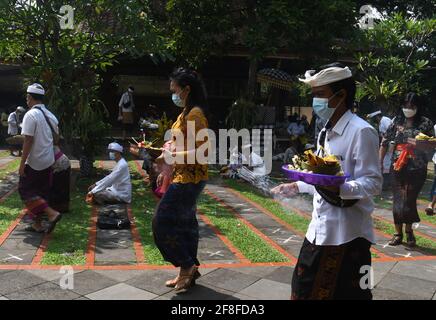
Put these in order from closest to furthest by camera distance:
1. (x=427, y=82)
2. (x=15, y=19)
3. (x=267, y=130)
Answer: (x=15, y=19)
(x=267, y=130)
(x=427, y=82)

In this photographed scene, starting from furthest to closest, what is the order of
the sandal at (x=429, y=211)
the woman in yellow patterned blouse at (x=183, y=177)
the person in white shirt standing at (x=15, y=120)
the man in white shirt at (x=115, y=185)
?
the person in white shirt standing at (x=15, y=120) < the sandal at (x=429, y=211) < the man in white shirt at (x=115, y=185) < the woman in yellow patterned blouse at (x=183, y=177)

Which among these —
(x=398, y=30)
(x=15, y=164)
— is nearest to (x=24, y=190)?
(x=15, y=164)

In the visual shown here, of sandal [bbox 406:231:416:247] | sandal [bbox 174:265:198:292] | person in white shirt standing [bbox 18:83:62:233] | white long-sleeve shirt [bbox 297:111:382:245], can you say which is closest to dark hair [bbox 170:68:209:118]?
sandal [bbox 174:265:198:292]

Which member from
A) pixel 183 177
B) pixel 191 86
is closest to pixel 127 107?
pixel 191 86

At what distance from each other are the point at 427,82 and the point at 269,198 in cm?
1504

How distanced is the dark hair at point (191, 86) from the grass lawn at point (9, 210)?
336cm

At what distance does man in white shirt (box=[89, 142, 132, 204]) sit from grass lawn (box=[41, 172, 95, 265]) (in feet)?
0.88

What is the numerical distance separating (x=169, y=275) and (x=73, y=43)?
623 centimetres

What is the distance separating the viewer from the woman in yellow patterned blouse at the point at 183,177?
3855 mm

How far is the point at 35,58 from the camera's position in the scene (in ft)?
30.1

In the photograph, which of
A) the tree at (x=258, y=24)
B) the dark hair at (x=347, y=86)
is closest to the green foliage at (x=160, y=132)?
the tree at (x=258, y=24)

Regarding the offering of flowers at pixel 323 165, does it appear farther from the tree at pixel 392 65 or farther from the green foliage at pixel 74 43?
the tree at pixel 392 65
